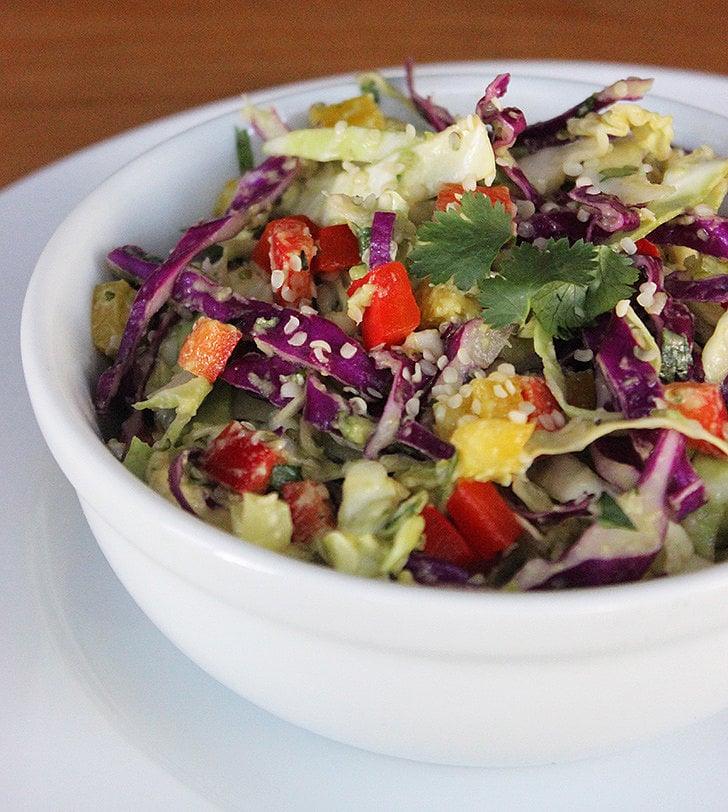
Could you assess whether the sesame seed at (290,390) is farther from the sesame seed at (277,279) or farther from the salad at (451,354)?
the sesame seed at (277,279)

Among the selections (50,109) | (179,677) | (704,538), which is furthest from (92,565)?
(50,109)

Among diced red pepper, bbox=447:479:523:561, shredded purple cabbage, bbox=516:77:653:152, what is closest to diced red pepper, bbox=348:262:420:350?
diced red pepper, bbox=447:479:523:561

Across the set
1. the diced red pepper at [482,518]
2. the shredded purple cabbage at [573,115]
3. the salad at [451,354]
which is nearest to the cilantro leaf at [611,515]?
the salad at [451,354]

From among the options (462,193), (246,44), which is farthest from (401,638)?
(246,44)

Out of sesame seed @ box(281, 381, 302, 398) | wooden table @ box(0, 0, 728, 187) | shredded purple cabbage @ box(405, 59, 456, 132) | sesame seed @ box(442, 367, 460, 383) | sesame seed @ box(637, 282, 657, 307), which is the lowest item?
wooden table @ box(0, 0, 728, 187)

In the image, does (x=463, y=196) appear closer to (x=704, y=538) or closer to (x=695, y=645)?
(x=704, y=538)

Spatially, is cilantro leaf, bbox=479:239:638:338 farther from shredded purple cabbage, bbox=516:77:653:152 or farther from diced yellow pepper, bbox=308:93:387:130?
diced yellow pepper, bbox=308:93:387:130
